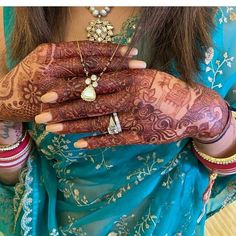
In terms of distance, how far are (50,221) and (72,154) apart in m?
0.12

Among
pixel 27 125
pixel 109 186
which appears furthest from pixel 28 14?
pixel 109 186

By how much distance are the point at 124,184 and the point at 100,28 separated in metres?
0.26

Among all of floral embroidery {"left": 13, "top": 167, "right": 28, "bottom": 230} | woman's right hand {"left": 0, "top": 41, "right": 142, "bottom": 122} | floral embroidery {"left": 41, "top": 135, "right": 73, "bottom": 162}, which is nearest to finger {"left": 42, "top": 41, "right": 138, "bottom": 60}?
woman's right hand {"left": 0, "top": 41, "right": 142, "bottom": 122}

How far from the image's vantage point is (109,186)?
0.87 metres

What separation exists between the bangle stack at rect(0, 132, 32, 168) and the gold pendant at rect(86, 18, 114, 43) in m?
0.22

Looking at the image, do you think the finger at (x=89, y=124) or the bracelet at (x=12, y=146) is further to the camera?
the bracelet at (x=12, y=146)

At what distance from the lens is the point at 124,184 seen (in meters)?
0.85

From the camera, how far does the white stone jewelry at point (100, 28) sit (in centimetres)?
79

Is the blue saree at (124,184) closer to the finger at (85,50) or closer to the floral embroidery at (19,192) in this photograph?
the floral embroidery at (19,192)

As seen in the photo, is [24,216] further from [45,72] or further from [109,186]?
[45,72]

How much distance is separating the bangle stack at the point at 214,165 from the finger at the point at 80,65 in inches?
8.9

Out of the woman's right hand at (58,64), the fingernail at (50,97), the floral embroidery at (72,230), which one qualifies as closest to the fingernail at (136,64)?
the woman's right hand at (58,64)

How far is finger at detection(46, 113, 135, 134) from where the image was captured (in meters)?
0.66

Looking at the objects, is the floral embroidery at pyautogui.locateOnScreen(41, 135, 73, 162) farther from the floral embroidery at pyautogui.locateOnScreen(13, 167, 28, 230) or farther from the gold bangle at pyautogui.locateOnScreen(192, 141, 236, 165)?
the gold bangle at pyautogui.locateOnScreen(192, 141, 236, 165)
